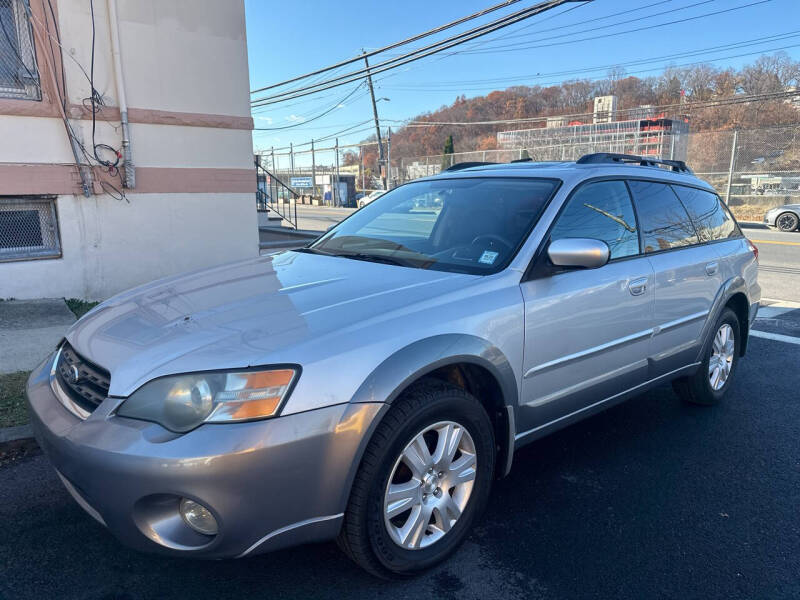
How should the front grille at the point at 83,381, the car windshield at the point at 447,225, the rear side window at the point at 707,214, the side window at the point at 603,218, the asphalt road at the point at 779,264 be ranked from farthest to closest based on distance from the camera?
the asphalt road at the point at 779,264 → the rear side window at the point at 707,214 → the side window at the point at 603,218 → the car windshield at the point at 447,225 → the front grille at the point at 83,381

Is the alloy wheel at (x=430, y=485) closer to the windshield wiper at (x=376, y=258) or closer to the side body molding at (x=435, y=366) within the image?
the side body molding at (x=435, y=366)

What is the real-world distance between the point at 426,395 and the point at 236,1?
264 inches

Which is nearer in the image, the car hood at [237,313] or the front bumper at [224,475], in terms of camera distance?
the front bumper at [224,475]

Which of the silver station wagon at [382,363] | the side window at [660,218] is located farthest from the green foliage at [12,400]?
the side window at [660,218]

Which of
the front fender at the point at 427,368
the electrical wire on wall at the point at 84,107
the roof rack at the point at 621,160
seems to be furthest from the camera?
the electrical wire on wall at the point at 84,107

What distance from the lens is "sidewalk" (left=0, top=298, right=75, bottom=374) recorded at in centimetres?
462

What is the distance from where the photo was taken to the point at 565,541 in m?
2.75

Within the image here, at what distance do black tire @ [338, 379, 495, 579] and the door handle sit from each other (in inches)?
51.8

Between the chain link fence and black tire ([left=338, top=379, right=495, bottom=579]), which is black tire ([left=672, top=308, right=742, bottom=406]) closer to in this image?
black tire ([left=338, top=379, right=495, bottom=579])

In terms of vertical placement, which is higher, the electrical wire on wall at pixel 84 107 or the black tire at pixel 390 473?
the electrical wire on wall at pixel 84 107

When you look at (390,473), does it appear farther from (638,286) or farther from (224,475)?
(638,286)

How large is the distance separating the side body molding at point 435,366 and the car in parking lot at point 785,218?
19851 millimetres

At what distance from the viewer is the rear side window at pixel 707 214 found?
13.8 ft

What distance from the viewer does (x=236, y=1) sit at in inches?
287
